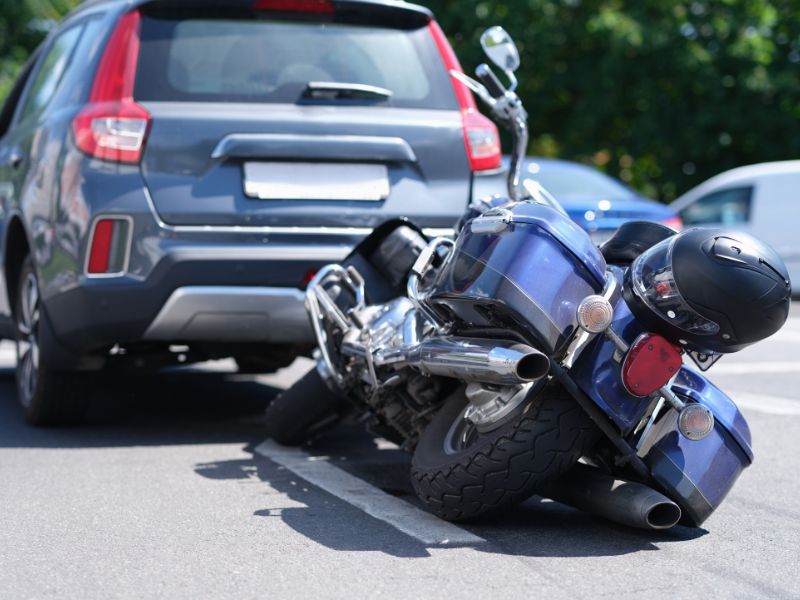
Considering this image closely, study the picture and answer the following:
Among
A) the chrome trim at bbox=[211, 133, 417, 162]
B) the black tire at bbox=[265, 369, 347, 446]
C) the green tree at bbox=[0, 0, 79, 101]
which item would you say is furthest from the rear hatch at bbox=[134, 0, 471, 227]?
the green tree at bbox=[0, 0, 79, 101]

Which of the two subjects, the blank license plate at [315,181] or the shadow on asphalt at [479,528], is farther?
the blank license plate at [315,181]

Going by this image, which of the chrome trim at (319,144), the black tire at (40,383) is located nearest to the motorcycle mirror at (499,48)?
the chrome trim at (319,144)

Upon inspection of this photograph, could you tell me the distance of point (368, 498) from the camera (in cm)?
478

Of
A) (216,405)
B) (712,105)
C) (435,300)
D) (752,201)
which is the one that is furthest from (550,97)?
(435,300)

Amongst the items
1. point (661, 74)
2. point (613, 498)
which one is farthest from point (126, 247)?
point (661, 74)

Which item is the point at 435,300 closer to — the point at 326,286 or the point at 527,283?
the point at 527,283

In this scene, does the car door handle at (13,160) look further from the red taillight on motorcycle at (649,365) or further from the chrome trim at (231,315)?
the red taillight on motorcycle at (649,365)

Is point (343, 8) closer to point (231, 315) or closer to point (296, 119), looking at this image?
point (296, 119)

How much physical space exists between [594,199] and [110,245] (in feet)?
24.1

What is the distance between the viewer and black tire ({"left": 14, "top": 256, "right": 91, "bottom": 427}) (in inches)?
244

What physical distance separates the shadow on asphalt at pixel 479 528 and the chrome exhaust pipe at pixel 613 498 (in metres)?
0.08

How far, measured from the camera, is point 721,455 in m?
4.16

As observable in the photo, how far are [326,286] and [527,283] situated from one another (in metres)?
1.63

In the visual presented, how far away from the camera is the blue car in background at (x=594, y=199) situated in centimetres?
1185
